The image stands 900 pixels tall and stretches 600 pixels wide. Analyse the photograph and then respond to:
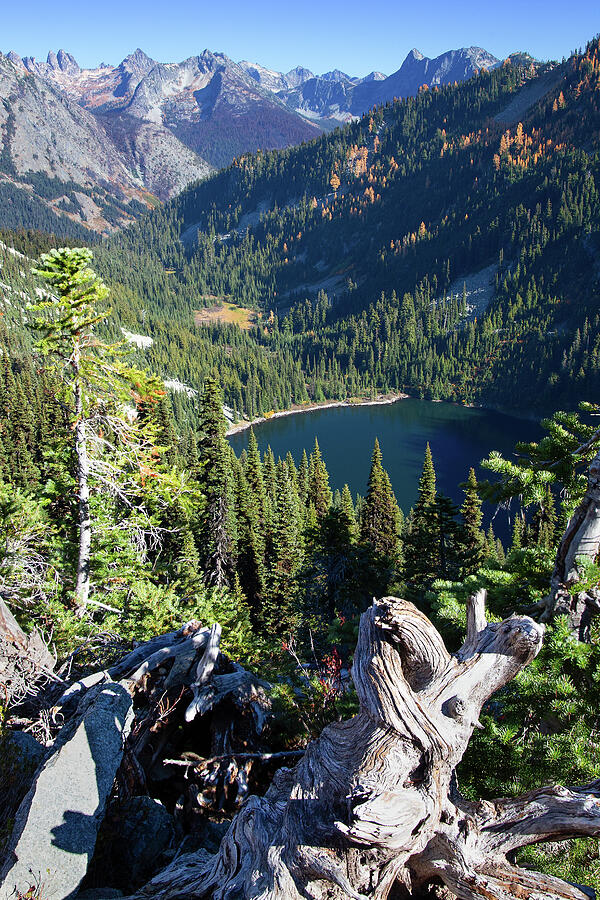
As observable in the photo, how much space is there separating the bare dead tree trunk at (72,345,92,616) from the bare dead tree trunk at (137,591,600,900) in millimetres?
8491

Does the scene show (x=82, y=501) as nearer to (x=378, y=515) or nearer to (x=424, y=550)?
(x=424, y=550)

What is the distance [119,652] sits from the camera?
9.67 m

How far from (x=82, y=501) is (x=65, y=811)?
813 centimetres

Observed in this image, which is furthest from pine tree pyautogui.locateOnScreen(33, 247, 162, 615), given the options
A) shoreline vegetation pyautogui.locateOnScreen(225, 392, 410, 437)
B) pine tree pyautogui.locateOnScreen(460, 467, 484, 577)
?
shoreline vegetation pyautogui.locateOnScreen(225, 392, 410, 437)

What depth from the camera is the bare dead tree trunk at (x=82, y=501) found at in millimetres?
11094

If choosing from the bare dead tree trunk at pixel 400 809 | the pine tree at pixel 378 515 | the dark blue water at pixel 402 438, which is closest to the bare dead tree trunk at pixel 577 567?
the bare dead tree trunk at pixel 400 809

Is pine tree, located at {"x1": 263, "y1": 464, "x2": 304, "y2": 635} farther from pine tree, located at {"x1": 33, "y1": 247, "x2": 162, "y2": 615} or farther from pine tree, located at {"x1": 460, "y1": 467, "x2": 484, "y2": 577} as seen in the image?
pine tree, located at {"x1": 33, "y1": 247, "x2": 162, "y2": 615}

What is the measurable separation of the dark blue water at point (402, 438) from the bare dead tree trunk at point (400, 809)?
310 ft

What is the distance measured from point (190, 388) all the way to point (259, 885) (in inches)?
6799

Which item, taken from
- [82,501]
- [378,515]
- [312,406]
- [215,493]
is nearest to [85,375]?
[82,501]

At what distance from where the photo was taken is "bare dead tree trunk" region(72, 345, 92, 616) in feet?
36.4

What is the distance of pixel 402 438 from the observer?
14725 cm

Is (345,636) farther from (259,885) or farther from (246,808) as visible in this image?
(259,885)

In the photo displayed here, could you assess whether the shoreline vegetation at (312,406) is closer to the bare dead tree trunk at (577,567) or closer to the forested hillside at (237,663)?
the forested hillside at (237,663)
